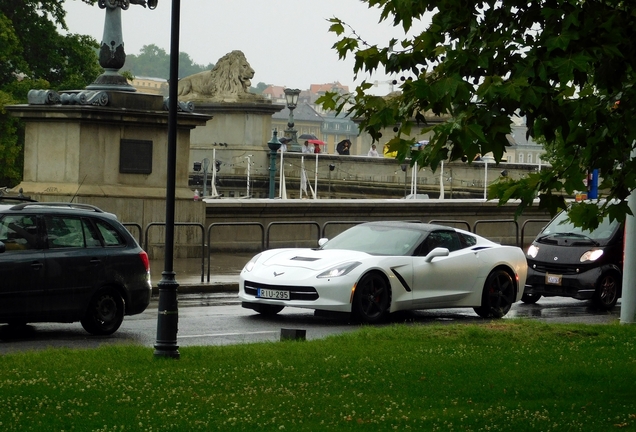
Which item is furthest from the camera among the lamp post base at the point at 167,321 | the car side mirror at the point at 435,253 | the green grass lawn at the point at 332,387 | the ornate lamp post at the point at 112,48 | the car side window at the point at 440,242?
the ornate lamp post at the point at 112,48

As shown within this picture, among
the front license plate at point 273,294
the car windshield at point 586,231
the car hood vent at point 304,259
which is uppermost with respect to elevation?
the car windshield at point 586,231

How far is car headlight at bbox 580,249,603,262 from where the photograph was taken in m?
20.2

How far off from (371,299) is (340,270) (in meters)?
0.60

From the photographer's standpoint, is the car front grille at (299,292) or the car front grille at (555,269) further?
the car front grille at (555,269)

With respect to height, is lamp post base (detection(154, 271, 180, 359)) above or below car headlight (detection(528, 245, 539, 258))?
below

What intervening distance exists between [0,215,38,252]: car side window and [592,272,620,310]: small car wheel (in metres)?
9.71

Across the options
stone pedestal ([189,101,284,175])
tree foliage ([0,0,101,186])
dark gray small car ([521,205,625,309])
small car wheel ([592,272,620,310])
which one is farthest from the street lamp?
small car wheel ([592,272,620,310])

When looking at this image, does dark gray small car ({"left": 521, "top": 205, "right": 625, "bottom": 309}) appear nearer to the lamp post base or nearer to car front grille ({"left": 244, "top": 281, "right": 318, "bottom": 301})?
car front grille ({"left": 244, "top": 281, "right": 318, "bottom": 301})

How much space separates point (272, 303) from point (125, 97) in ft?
28.8

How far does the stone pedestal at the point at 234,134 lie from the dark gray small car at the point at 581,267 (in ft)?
82.7

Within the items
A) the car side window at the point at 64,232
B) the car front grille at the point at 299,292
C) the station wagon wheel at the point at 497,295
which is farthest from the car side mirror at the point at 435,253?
the car side window at the point at 64,232

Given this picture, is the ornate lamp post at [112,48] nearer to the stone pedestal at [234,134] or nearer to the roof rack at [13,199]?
the roof rack at [13,199]

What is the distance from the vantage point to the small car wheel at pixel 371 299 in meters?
16.6

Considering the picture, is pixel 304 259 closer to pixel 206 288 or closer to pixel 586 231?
pixel 206 288
